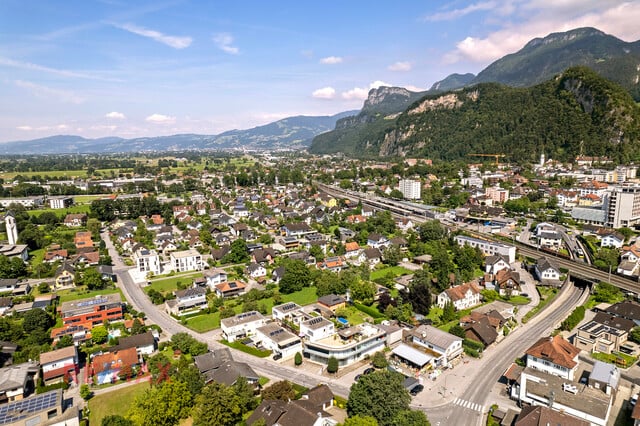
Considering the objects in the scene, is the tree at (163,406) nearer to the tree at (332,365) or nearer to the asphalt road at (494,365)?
the tree at (332,365)

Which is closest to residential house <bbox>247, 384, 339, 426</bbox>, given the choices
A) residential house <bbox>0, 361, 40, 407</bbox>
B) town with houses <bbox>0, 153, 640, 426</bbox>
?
town with houses <bbox>0, 153, 640, 426</bbox>

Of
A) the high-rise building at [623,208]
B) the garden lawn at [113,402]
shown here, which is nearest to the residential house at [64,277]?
the garden lawn at [113,402]

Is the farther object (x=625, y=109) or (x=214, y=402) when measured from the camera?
(x=625, y=109)

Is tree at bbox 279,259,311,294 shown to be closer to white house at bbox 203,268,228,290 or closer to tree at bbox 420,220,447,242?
white house at bbox 203,268,228,290

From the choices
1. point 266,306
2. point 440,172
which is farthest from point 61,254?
point 440,172

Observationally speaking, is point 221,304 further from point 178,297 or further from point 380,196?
point 380,196

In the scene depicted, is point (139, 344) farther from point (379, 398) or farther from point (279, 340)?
point (379, 398)

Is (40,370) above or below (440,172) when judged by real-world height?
below
